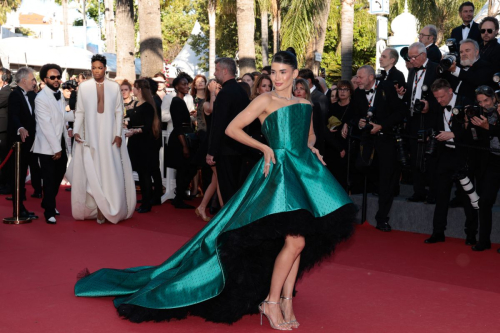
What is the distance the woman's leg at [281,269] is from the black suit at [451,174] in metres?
3.77

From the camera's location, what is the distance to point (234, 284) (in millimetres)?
4766

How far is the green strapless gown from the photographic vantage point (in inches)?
178

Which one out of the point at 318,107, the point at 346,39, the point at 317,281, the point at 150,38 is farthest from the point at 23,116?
the point at 346,39

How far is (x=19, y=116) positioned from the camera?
9875 millimetres

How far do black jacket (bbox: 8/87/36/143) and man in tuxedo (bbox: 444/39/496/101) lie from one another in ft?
19.0

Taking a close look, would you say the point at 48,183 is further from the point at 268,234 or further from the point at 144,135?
the point at 268,234

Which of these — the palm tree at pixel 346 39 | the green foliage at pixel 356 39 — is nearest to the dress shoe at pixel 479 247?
the palm tree at pixel 346 39

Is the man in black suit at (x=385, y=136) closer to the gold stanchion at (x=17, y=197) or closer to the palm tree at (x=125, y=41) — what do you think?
the gold stanchion at (x=17, y=197)

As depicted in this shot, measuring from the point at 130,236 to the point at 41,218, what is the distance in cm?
190

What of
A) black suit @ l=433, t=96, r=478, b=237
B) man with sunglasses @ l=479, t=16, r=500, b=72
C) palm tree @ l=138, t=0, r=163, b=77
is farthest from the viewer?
palm tree @ l=138, t=0, r=163, b=77

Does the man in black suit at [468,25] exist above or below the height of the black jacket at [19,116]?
above

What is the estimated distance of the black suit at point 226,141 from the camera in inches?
316

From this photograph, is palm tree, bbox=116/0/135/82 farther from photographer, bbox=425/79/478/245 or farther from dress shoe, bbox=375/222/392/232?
photographer, bbox=425/79/478/245

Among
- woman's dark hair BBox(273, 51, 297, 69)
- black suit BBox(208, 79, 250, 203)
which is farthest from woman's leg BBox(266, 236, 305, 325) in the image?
black suit BBox(208, 79, 250, 203)
